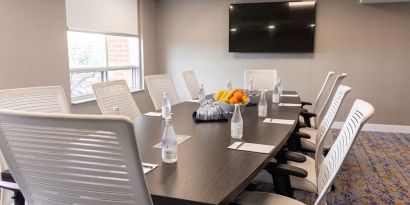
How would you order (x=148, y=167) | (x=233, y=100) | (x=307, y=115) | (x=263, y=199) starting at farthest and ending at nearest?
(x=307, y=115), (x=233, y=100), (x=263, y=199), (x=148, y=167)

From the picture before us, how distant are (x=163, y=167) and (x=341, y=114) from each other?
4739 mm

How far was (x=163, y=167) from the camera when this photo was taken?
4.57 feet

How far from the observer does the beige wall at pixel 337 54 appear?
16.7 ft

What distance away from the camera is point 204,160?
4.87 feet

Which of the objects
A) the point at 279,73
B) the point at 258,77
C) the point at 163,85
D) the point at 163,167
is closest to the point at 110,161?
the point at 163,167

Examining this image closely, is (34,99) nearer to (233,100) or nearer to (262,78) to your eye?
(233,100)

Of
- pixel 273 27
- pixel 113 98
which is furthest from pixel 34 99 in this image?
pixel 273 27

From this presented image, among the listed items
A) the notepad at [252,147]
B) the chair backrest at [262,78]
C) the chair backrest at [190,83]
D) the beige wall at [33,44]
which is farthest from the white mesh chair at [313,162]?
the beige wall at [33,44]

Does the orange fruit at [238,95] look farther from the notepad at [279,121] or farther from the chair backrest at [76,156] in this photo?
the chair backrest at [76,156]

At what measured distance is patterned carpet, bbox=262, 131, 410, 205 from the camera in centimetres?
284

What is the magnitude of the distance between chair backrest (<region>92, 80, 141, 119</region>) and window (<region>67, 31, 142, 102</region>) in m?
1.70

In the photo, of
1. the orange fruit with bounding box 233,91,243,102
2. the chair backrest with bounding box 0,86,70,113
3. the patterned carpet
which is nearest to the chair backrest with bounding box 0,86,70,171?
the chair backrest with bounding box 0,86,70,113

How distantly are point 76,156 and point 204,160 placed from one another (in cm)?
66

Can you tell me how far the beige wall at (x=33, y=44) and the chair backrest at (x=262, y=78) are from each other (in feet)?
7.83
